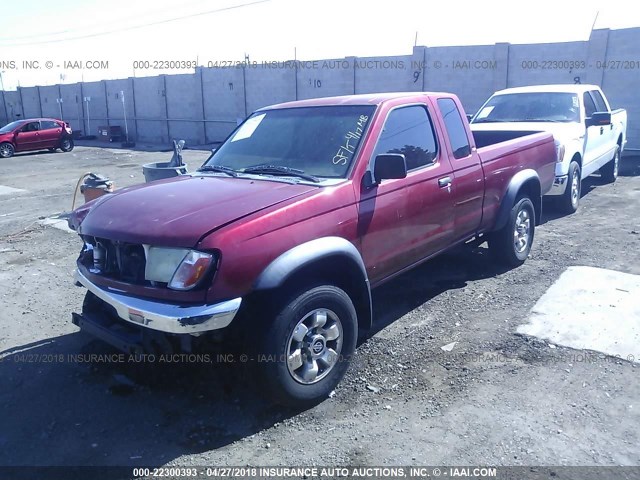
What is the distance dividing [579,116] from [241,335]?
25.9 ft

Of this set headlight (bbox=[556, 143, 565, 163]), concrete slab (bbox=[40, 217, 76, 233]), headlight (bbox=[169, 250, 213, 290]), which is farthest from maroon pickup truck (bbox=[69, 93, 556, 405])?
concrete slab (bbox=[40, 217, 76, 233])

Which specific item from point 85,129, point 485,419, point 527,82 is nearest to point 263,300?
point 485,419

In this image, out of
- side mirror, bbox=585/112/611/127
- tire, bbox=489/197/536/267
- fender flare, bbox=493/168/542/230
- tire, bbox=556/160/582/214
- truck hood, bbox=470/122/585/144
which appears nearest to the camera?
fender flare, bbox=493/168/542/230

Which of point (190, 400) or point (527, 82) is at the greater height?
point (527, 82)

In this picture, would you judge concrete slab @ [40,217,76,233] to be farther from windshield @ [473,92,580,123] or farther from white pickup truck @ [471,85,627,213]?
windshield @ [473,92,580,123]

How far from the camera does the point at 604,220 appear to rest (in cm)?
866

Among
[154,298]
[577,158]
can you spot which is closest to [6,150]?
[577,158]

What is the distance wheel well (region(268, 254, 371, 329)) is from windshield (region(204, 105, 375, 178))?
0.68 metres

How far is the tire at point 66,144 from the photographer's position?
25688 millimetres

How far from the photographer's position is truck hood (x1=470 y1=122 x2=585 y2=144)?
8577 mm

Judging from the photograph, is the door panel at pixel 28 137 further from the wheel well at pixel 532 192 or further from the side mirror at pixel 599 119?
the wheel well at pixel 532 192

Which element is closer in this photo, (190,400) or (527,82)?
(190,400)

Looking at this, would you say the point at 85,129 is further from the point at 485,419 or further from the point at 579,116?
the point at 485,419

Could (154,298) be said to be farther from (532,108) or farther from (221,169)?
(532,108)
